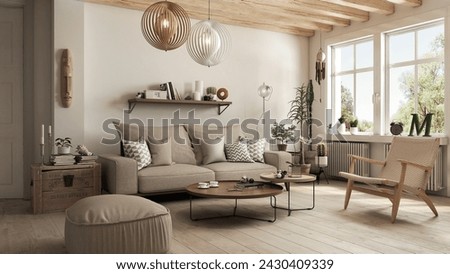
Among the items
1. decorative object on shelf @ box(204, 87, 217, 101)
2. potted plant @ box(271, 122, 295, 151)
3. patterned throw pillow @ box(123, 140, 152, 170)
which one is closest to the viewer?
patterned throw pillow @ box(123, 140, 152, 170)

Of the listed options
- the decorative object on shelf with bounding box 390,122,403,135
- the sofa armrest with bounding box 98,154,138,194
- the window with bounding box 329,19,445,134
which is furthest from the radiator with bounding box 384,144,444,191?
the sofa armrest with bounding box 98,154,138,194

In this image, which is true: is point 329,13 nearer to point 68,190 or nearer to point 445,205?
point 445,205

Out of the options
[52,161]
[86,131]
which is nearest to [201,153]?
[86,131]

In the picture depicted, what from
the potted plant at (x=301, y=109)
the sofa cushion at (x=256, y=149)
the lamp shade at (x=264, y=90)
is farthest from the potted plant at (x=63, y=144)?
the potted plant at (x=301, y=109)

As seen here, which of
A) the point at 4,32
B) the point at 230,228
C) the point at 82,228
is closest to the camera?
the point at 82,228

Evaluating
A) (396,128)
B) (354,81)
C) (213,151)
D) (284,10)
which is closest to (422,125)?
(396,128)

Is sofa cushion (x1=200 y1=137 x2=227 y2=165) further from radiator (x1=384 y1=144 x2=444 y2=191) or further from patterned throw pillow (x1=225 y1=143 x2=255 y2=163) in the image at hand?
radiator (x1=384 y1=144 x2=444 y2=191)

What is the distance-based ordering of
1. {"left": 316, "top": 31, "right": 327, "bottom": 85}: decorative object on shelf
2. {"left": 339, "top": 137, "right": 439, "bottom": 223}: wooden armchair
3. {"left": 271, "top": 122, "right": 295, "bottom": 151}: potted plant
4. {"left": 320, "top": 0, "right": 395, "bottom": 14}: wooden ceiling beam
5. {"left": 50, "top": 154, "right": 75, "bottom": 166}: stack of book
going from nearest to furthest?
{"left": 339, "top": 137, "right": 439, "bottom": 223}: wooden armchair → {"left": 50, "top": 154, "right": 75, "bottom": 166}: stack of book → {"left": 320, "top": 0, "right": 395, "bottom": 14}: wooden ceiling beam → {"left": 316, "top": 31, "right": 327, "bottom": 85}: decorative object on shelf → {"left": 271, "top": 122, "right": 295, "bottom": 151}: potted plant

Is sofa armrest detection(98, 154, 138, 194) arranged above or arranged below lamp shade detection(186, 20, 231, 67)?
below

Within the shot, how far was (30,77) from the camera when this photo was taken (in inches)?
193

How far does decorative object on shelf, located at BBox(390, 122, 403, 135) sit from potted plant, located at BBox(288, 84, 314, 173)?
144 cm

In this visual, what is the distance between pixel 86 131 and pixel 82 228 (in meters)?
2.84

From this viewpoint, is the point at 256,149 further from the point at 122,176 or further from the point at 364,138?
the point at 122,176

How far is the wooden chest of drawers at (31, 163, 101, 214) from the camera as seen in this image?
13.3 feet
